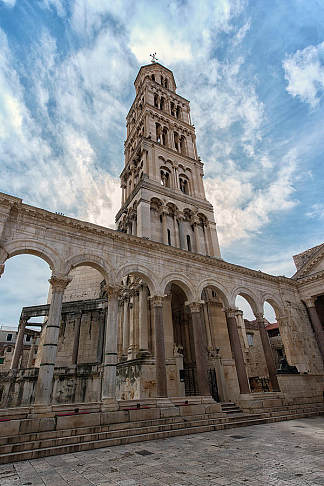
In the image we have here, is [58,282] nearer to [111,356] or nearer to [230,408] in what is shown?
[111,356]

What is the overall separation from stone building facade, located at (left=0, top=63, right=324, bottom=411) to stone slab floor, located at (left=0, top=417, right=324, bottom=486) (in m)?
3.97

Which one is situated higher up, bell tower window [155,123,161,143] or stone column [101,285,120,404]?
bell tower window [155,123,161,143]

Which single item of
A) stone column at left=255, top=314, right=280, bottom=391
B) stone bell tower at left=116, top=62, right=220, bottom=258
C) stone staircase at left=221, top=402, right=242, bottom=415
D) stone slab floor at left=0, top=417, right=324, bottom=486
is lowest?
stone slab floor at left=0, top=417, right=324, bottom=486

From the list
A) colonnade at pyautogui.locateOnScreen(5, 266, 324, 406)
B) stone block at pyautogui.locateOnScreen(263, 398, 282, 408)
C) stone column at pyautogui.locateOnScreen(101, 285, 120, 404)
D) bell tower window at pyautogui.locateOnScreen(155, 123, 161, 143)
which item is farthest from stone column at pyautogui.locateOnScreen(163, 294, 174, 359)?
bell tower window at pyautogui.locateOnScreen(155, 123, 161, 143)

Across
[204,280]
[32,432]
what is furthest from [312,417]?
[32,432]

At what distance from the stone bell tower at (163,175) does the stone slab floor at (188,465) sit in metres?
14.5

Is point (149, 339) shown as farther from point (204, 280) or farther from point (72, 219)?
point (72, 219)

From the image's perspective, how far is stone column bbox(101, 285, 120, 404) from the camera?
11.8 meters

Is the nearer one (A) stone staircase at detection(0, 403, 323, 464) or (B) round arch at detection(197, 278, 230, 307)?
(A) stone staircase at detection(0, 403, 323, 464)

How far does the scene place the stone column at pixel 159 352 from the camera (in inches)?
527

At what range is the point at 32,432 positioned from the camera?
9086mm

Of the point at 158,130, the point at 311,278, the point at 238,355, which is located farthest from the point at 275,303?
the point at 158,130

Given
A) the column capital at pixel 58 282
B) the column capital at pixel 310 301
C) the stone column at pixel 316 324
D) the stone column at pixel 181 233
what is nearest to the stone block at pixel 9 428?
the column capital at pixel 58 282

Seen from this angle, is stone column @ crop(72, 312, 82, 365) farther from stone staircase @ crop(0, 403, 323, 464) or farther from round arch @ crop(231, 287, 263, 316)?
round arch @ crop(231, 287, 263, 316)
